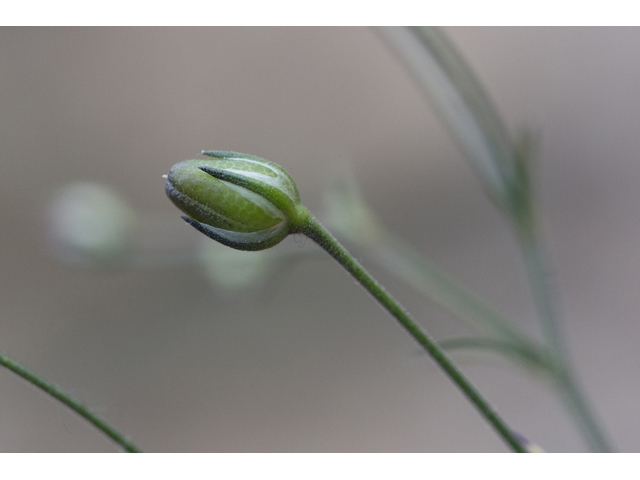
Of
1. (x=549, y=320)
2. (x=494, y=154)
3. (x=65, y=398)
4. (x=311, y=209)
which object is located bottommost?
(x=65, y=398)

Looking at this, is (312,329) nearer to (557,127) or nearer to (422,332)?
(557,127)

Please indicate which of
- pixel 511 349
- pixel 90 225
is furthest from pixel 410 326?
pixel 90 225

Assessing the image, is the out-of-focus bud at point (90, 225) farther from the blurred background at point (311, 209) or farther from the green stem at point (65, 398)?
the blurred background at point (311, 209)

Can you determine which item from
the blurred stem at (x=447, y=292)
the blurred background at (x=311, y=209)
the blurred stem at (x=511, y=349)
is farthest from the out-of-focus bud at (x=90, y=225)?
the blurred background at (x=311, y=209)

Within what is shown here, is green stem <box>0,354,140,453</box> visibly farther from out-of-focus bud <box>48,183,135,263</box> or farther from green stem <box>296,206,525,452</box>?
out-of-focus bud <box>48,183,135,263</box>

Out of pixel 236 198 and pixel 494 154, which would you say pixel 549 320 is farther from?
pixel 236 198

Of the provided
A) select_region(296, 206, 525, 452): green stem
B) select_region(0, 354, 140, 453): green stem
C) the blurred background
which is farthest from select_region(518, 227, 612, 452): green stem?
the blurred background
